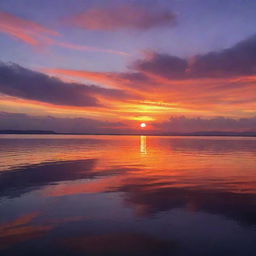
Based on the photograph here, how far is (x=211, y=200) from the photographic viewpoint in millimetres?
16938

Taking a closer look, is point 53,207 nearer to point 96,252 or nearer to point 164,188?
point 96,252

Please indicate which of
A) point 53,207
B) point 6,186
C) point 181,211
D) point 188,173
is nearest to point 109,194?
point 53,207


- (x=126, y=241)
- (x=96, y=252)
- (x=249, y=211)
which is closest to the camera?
(x=96, y=252)

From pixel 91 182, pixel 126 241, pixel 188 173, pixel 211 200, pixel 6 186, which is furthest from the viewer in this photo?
pixel 188 173

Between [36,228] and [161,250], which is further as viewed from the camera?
[36,228]

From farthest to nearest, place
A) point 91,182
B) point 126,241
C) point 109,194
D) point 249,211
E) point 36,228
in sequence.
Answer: point 91,182
point 109,194
point 249,211
point 36,228
point 126,241

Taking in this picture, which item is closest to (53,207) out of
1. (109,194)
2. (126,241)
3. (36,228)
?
(36,228)

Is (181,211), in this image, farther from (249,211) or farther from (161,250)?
(161,250)

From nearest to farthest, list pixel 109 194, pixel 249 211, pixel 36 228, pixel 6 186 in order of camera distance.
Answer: pixel 36 228
pixel 249 211
pixel 109 194
pixel 6 186

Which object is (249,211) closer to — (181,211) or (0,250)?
(181,211)

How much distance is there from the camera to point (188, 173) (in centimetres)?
2753

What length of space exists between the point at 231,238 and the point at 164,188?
942 cm

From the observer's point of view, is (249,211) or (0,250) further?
(249,211)

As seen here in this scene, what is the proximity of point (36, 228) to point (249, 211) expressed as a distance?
1149cm
